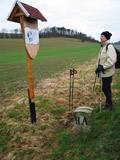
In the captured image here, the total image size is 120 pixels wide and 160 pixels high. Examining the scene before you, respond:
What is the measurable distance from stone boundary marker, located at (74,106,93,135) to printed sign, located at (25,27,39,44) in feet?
7.53

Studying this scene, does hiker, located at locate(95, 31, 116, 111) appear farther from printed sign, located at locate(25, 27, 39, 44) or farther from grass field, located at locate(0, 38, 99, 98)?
grass field, located at locate(0, 38, 99, 98)

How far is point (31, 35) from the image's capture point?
4598mm

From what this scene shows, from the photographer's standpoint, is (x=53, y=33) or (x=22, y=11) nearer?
(x=22, y=11)

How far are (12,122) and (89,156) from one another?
8.80 feet

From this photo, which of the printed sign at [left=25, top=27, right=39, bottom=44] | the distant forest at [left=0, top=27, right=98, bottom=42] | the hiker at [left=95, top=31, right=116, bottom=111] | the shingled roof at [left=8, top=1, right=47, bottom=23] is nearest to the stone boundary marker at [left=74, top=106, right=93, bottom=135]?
→ the hiker at [left=95, top=31, right=116, bottom=111]

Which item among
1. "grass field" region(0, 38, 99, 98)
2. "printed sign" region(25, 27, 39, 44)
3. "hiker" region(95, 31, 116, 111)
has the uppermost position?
"printed sign" region(25, 27, 39, 44)

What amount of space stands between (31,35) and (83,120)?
2680 mm

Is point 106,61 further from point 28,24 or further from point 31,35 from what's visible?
point 28,24

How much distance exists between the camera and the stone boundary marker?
3.81 m

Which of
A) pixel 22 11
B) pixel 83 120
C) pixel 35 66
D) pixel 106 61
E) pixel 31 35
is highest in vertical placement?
pixel 22 11

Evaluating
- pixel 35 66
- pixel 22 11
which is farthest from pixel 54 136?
pixel 35 66

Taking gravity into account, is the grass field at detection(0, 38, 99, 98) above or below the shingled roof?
below

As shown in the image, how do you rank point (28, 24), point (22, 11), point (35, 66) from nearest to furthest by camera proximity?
point (22, 11) < point (28, 24) < point (35, 66)

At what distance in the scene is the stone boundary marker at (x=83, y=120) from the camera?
3811 millimetres
